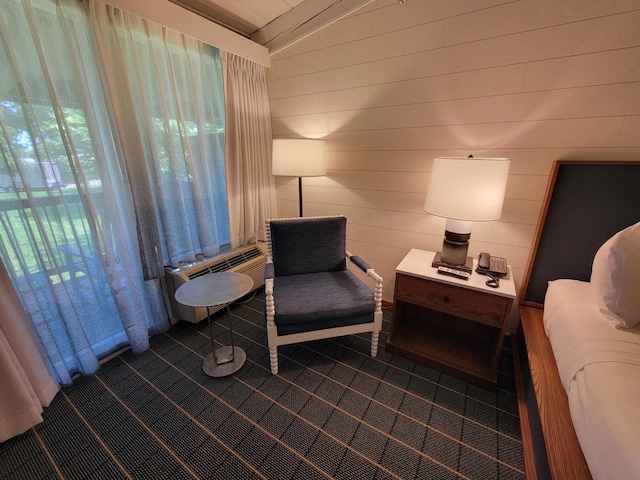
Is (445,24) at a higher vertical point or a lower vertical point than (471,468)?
higher

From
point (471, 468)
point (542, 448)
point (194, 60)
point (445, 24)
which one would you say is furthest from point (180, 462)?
point (445, 24)

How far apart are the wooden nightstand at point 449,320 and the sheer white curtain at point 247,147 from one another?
4.96 feet

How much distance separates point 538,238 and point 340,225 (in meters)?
1.29

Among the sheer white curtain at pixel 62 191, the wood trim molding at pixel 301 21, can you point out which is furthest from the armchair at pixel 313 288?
the wood trim molding at pixel 301 21

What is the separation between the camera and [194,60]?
1956 mm

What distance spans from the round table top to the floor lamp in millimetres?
910

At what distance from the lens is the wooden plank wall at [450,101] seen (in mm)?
1406

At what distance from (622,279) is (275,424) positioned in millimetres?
1741

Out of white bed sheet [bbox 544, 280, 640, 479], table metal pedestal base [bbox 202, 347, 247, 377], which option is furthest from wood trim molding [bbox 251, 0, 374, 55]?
table metal pedestal base [bbox 202, 347, 247, 377]

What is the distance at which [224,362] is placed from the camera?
5.90 feet

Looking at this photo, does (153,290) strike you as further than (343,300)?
Yes

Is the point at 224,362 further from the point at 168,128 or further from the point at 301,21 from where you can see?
the point at 301,21

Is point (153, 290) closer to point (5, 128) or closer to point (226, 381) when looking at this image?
point (226, 381)

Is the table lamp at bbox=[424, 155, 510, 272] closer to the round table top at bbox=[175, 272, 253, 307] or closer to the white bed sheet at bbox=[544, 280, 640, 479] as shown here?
the white bed sheet at bbox=[544, 280, 640, 479]
